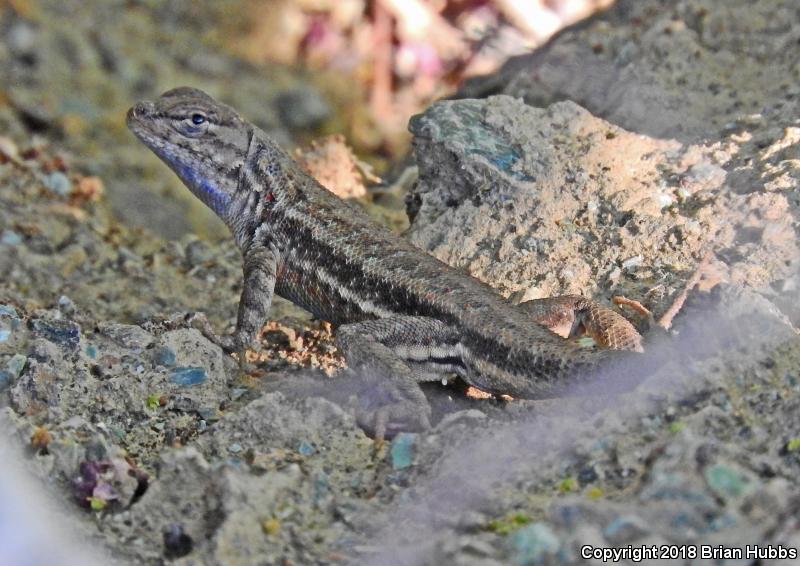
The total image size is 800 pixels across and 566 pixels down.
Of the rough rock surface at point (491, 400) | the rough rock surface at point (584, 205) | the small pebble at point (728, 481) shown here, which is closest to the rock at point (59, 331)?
the rough rock surface at point (491, 400)

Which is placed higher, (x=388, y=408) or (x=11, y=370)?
(x=388, y=408)

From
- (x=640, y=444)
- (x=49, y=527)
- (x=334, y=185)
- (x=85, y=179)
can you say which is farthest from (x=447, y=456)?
(x=85, y=179)

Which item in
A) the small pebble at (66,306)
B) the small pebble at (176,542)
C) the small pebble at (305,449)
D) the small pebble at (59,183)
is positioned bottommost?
the small pebble at (176,542)

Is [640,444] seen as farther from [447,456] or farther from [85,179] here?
[85,179]

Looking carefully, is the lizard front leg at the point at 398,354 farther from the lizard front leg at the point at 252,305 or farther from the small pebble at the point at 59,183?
the small pebble at the point at 59,183

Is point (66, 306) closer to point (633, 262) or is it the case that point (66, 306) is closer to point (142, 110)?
point (142, 110)

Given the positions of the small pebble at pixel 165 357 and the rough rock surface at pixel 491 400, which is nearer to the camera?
the rough rock surface at pixel 491 400

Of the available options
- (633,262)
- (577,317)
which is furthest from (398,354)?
(633,262)
